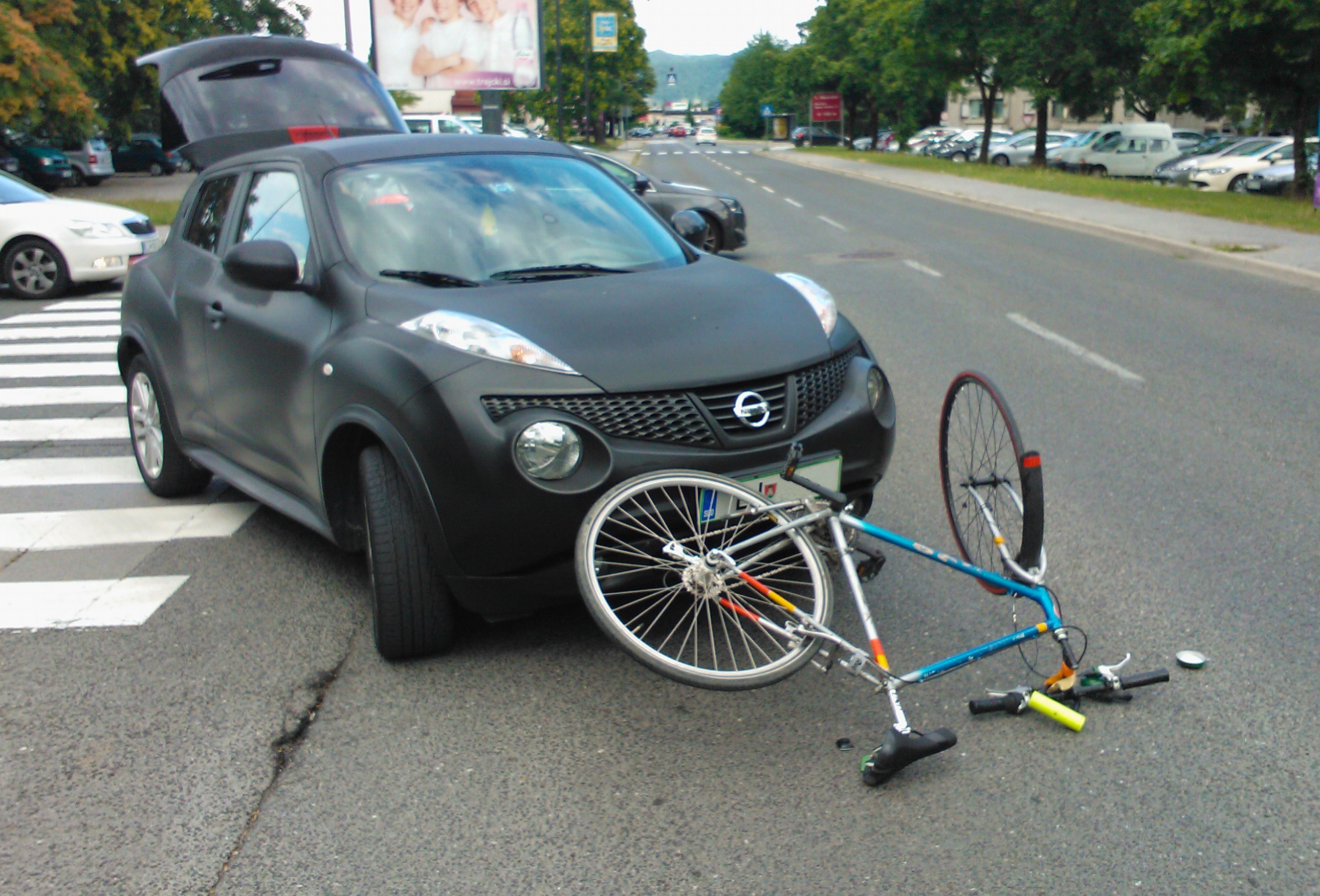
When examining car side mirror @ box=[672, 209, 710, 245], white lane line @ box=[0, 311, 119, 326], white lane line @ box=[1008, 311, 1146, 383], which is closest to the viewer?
car side mirror @ box=[672, 209, 710, 245]

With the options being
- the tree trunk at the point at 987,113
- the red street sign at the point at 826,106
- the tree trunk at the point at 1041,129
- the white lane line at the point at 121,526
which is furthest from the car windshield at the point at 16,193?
the red street sign at the point at 826,106

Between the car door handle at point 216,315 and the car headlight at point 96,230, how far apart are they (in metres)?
11.0

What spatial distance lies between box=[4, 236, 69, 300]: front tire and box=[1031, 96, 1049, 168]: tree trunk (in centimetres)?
3424

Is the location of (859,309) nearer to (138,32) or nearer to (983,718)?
(983,718)

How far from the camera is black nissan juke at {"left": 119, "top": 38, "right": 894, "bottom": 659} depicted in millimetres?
3811

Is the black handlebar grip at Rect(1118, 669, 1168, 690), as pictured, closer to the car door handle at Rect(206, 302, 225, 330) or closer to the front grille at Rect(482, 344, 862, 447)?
the front grille at Rect(482, 344, 862, 447)

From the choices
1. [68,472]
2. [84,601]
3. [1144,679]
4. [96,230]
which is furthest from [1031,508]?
[96,230]

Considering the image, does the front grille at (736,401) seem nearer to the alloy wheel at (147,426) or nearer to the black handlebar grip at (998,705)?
the black handlebar grip at (998,705)

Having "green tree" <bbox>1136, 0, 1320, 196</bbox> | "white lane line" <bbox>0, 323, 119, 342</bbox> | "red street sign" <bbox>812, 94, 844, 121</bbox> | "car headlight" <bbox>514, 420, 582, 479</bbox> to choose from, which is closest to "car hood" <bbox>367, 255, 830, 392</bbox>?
"car headlight" <bbox>514, 420, 582, 479</bbox>

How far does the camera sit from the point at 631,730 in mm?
3678

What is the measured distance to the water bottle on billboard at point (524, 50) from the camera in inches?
1037

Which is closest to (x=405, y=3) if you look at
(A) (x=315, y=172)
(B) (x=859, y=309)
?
(B) (x=859, y=309)

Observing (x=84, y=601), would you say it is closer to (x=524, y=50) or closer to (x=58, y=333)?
(x=58, y=333)

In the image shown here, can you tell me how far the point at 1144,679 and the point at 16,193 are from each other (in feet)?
49.3
